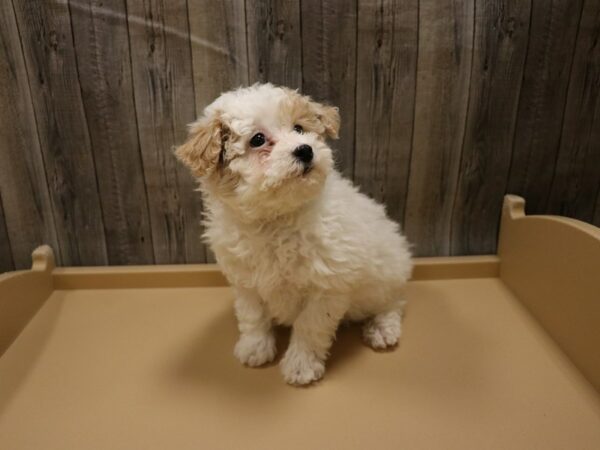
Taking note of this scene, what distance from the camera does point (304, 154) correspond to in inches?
50.6

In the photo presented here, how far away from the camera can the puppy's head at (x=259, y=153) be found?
129 centimetres

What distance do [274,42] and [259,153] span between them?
0.65 meters

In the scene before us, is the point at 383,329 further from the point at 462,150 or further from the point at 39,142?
the point at 39,142

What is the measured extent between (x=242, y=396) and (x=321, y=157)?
2.57 ft

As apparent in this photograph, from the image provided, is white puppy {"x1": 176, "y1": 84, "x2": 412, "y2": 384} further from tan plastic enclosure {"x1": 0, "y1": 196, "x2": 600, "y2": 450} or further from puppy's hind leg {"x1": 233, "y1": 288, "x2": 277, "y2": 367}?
tan plastic enclosure {"x1": 0, "y1": 196, "x2": 600, "y2": 450}

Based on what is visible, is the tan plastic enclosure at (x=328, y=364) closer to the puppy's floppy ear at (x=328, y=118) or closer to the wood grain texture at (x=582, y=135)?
the wood grain texture at (x=582, y=135)

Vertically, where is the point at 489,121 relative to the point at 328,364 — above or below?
above

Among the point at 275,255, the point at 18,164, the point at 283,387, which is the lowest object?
the point at 283,387

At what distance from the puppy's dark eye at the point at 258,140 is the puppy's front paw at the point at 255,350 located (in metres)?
0.67

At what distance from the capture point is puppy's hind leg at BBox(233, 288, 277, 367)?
1.66 metres

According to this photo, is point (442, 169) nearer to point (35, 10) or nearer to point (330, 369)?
point (330, 369)

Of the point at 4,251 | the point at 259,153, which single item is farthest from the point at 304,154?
A: the point at 4,251

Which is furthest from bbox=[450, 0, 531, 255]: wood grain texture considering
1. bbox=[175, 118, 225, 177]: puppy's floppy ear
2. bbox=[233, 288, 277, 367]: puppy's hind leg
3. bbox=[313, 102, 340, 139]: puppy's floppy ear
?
bbox=[175, 118, 225, 177]: puppy's floppy ear

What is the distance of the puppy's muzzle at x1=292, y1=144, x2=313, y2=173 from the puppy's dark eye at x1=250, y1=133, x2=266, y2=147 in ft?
0.40
